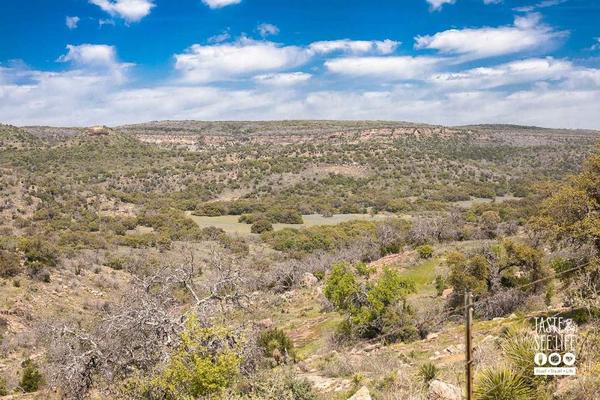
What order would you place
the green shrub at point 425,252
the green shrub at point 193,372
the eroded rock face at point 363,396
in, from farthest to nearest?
the green shrub at point 425,252 < the eroded rock face at point 363,396 < the green shrub at point 193,372

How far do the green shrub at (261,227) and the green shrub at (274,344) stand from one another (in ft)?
141

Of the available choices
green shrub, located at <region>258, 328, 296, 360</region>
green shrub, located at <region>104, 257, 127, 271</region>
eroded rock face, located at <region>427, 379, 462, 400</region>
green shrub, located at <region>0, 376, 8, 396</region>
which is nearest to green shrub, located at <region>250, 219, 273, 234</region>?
green shrub, located at <region>104, 257, 127, 271</region>

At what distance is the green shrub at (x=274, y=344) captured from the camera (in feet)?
59.9

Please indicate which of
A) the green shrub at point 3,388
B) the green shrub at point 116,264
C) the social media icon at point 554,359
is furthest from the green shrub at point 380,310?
the green shrub at point 116,264

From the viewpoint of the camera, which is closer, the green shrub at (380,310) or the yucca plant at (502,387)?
the yucca plant at (502,387)

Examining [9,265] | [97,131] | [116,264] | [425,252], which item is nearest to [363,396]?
[425,252]

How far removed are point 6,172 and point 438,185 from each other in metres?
68.4

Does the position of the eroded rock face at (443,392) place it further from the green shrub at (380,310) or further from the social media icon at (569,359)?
the green shrub at (380,310)

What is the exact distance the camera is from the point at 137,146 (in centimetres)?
11019

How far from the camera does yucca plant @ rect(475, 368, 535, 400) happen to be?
825cm

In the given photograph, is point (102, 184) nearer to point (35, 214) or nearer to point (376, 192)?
point (35, 214)

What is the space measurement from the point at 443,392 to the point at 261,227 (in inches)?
2130

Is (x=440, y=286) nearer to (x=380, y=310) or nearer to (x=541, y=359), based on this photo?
(x=380, y=310)

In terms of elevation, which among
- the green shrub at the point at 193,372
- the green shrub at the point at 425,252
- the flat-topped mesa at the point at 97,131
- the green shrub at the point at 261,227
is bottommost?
the green shrub at the point at 261,227
